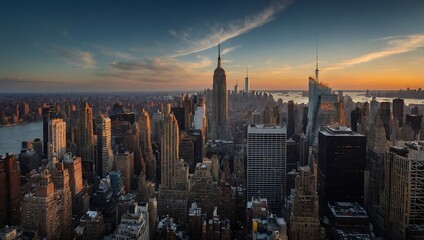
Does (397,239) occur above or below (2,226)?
below

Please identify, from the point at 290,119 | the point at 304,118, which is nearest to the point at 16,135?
the point at 290,119

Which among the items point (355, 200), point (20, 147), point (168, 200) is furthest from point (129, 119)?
point (355, 200)

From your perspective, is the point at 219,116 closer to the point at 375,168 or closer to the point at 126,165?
the point at 126,165

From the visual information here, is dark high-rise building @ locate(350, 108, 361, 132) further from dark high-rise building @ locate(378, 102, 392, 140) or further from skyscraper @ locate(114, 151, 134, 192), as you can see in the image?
skyscraper @ locate(114, 151, 134, 192)

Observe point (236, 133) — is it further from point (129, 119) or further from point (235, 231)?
point (235, 231)

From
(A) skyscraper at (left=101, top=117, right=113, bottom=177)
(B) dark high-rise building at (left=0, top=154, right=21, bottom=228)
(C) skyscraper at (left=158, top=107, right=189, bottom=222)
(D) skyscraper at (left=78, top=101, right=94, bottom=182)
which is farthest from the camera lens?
(A) skyscraper at (left=101, top=117, right=113, bottom=177)

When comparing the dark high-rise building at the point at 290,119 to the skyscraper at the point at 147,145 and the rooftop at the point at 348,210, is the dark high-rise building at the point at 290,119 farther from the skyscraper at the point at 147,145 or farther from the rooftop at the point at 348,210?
the skyscraper at the point at 147,145

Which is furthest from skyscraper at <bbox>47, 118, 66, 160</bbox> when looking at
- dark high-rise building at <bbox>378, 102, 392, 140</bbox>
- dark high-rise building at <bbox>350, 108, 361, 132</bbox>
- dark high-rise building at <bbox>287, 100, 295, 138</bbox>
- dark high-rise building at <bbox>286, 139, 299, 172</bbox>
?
dark high-rise building at <bbox>350, 108, 361, 132</bbox>
